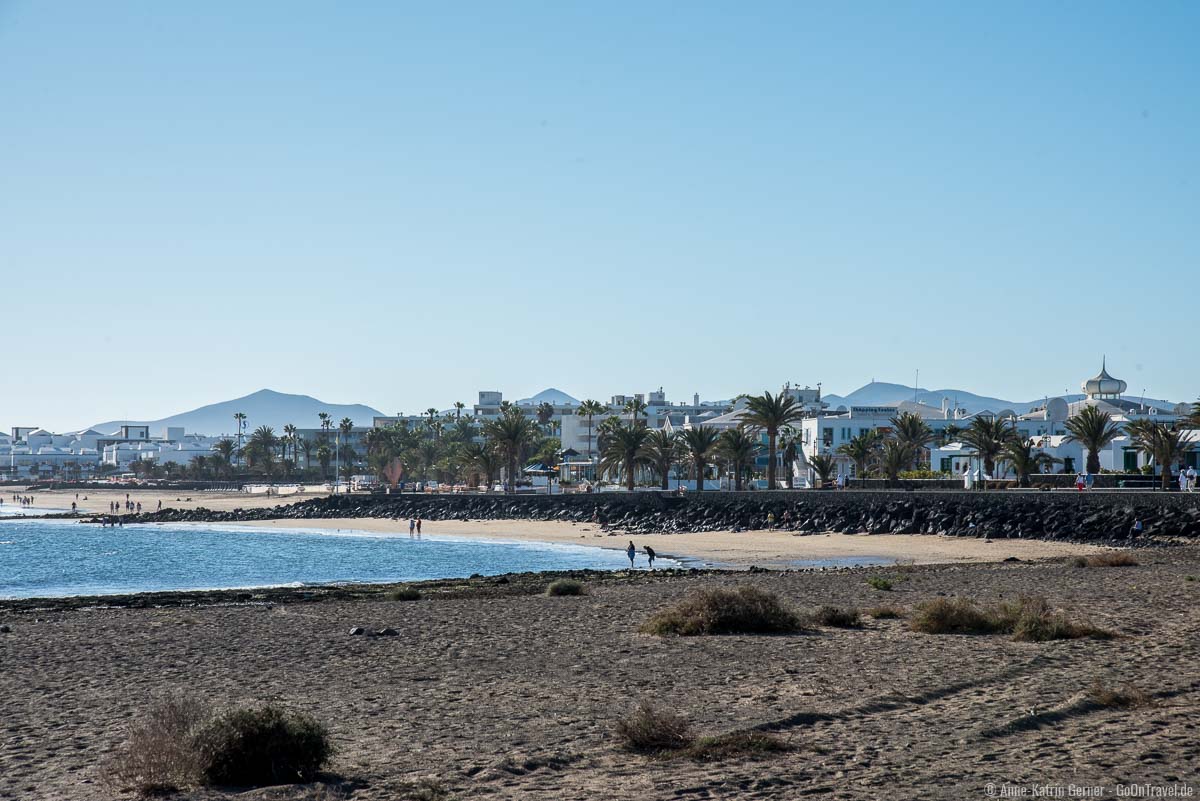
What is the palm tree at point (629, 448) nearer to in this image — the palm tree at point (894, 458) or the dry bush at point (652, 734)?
the palm tree at point (894, 458)

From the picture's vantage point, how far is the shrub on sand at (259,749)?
9516 millimetres

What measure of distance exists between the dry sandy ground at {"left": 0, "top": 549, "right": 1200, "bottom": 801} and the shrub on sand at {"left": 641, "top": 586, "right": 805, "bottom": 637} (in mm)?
597

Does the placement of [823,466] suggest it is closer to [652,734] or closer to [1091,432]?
[1091,432]

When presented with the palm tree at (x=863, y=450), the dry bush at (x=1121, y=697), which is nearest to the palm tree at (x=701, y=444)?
the palm tree at (x=863, y=450)

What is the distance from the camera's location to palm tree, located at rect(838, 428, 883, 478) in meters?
82.7

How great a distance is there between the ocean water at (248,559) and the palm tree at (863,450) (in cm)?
2819

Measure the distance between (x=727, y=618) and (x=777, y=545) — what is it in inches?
1419

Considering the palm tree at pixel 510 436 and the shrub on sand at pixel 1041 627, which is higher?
the palm tree at pixel 510 436

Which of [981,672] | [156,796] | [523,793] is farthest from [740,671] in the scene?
[156,796]

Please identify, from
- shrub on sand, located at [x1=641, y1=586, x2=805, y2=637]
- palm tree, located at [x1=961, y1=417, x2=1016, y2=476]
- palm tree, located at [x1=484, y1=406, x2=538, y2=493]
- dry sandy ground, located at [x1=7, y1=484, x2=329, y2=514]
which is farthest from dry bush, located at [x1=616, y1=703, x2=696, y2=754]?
dry sandy ground, located at [x1=7, y1=484, x2=329, y2=514]

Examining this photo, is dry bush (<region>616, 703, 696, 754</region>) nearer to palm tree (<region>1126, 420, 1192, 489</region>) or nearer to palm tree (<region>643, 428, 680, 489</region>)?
palm tree (<region>1126, 420, 1192, 489</region>)

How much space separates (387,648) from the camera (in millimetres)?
18453

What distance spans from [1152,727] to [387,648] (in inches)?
439

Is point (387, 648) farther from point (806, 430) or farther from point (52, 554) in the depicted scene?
point (806, 430)
